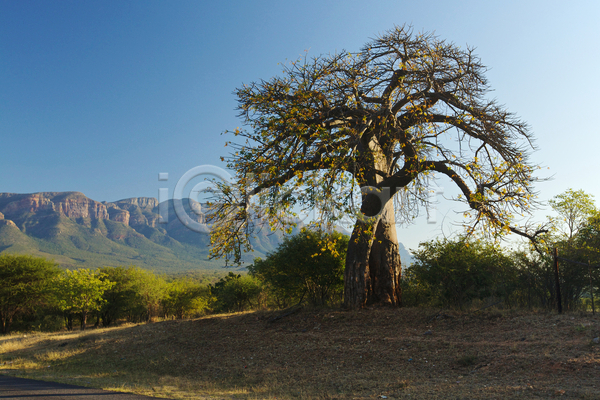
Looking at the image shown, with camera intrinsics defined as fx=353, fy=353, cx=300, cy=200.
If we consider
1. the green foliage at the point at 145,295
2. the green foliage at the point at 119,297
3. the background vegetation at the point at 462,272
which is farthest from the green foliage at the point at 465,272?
the green foliage at the point at 119,297

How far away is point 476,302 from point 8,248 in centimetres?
20152

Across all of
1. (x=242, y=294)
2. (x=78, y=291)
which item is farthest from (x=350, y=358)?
(x=78, y=291)

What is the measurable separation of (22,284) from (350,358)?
1375 inches

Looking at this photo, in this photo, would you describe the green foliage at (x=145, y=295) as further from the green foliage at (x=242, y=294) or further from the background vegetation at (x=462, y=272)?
the green foliage at (x=242, y=294)

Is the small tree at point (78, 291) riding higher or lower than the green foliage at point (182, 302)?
higher

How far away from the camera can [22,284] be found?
31.3 metres

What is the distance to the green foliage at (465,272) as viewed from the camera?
13.3 metres

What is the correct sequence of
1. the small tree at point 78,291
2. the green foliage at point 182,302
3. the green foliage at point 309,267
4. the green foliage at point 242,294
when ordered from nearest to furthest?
→ the green foliage at point 309,267 < the small tree at point 78,291 < the green foliage at point 242,294 < the green foliage at point 182,302

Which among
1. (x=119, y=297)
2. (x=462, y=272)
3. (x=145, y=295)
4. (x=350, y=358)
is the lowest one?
(x=119, y=297)

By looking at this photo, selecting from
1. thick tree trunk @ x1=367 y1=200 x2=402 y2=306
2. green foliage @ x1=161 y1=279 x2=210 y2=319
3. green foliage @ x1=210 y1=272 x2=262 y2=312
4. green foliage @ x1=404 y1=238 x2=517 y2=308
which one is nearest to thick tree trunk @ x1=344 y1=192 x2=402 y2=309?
thick tree trunk @ x1=367 y1=200 x2=402 y2=306

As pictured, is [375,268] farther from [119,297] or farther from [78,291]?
[119,297]

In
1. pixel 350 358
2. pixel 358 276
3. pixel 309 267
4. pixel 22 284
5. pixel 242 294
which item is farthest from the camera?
pixel 22 284

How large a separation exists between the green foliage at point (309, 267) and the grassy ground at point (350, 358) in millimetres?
3427

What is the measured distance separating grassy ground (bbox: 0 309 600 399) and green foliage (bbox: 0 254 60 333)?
74.9 feet
